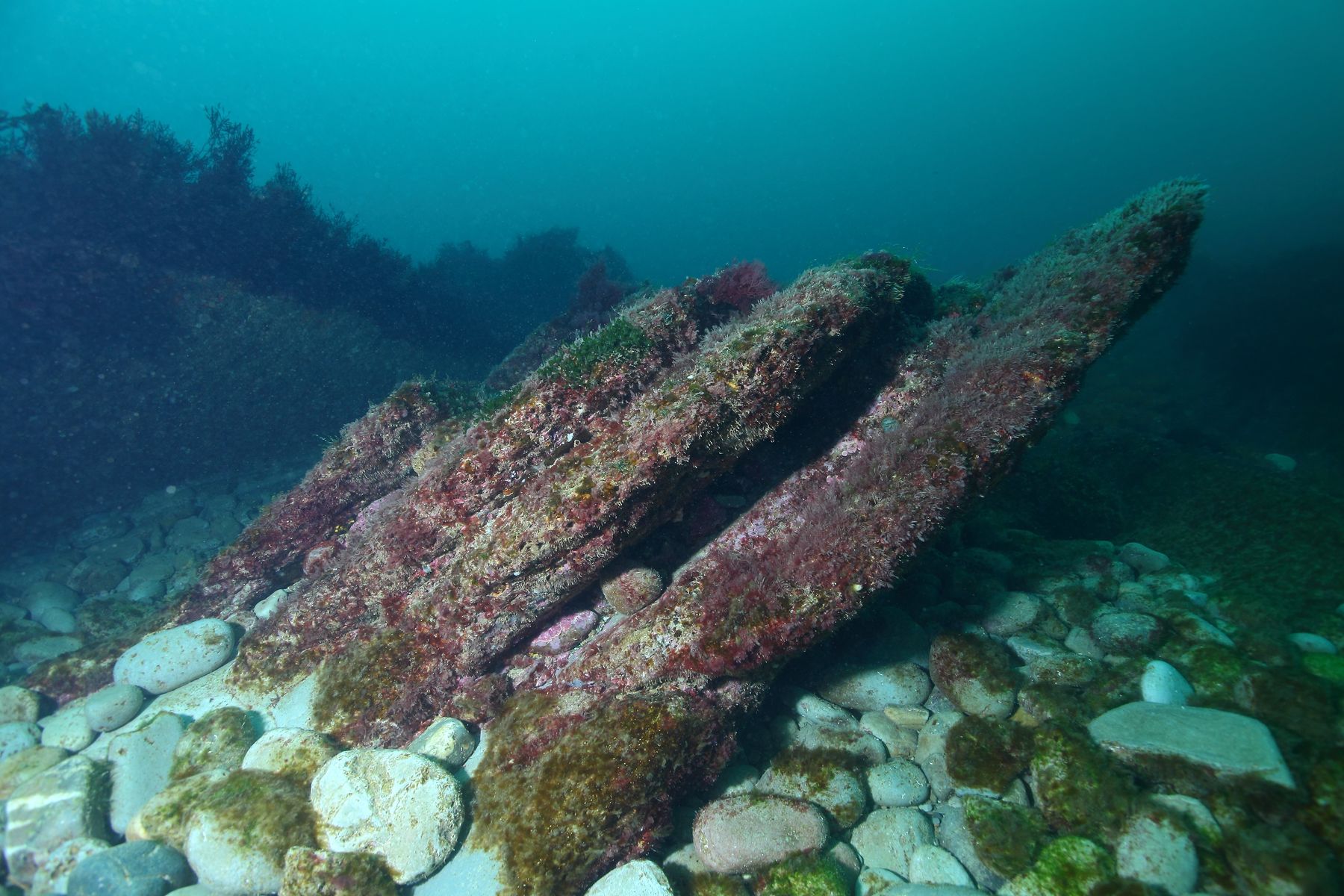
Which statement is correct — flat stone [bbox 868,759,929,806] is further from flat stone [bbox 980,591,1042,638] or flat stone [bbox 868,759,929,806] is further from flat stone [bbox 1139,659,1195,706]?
flat stone [bbox 1139,659,1195,706]

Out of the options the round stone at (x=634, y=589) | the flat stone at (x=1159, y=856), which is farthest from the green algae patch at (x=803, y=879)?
the round stone at (x=634, y=589)

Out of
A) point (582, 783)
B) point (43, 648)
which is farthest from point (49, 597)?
point (582, 783)

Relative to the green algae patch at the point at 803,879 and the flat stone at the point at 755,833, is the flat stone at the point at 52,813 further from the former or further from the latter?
the green algae patch at the point at 803,879

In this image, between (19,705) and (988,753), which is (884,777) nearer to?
(988,753)

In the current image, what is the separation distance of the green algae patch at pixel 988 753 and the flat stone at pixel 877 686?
1.92 feet

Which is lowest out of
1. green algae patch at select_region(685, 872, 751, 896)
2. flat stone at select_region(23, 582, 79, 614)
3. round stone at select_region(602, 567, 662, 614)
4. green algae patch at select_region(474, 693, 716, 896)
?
green algae patch at select_region(685, 872, 751, 896)

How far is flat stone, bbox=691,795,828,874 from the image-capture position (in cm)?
425

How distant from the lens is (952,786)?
461cm

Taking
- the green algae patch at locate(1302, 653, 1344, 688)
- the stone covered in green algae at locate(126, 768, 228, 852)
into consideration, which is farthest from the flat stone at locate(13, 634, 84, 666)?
the green algae patch at locate(1302, 653, 1344, 688)

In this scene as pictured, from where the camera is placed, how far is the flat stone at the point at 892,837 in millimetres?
4242

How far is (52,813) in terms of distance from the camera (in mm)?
5031

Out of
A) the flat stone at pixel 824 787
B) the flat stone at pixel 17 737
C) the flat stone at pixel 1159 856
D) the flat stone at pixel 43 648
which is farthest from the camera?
the flat stone at pixel 43 648

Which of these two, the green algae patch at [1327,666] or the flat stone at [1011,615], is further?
the flat stone at [1011,615]

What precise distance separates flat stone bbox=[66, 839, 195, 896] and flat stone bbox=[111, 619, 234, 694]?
7.38 ft
